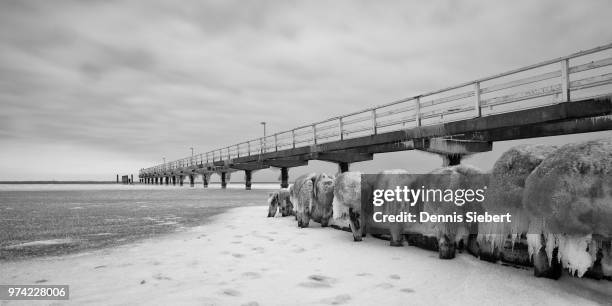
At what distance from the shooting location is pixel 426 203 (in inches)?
145

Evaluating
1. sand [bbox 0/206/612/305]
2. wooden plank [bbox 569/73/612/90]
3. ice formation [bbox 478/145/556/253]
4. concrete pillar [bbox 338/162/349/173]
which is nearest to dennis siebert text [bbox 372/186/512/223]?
ice formation [bbox 478/145/556/253]

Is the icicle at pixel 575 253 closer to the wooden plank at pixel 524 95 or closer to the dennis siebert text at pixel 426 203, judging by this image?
the dennis siebert text at pixel 426 203

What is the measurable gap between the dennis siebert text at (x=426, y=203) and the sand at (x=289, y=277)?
348mm

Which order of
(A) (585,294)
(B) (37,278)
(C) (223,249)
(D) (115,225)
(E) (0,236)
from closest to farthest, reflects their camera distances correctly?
(A) (585,294)
(B) (37,278)
(C) (223,249)
(E) (0,236)
(D) (115,225)

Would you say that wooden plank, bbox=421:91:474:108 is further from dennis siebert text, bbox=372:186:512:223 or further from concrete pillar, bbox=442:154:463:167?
dennis siebert text, bbox=372:186:512:223

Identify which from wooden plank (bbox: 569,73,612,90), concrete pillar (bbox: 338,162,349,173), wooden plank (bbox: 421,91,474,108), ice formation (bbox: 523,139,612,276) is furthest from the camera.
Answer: concrete pillar (bbox: 338,162,349,173)

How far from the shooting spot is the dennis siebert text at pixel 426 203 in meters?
3.31

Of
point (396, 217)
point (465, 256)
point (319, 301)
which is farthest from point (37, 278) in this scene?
point (465, 256)

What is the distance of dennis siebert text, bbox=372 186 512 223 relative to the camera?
3311mm

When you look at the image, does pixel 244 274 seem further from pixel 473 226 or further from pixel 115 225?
pixel 115 225

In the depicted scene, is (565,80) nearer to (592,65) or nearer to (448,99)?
(592,65)

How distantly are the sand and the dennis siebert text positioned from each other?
0.35m

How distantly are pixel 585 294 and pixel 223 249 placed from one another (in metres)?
3.27

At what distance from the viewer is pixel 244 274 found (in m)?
3.00
